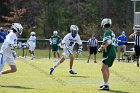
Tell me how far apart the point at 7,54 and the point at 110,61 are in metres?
3.47

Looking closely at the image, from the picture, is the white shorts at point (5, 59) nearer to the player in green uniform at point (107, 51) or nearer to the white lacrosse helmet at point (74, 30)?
the player in green uniform at point (107, 51)

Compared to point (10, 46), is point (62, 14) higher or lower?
higher

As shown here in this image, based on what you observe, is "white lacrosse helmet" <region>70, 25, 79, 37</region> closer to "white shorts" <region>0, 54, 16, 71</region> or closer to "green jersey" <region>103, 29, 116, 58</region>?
"white shorts" <region>0, 54, 16, 71</region>

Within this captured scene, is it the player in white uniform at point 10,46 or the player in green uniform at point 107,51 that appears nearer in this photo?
the player in green uniform at point 107,51

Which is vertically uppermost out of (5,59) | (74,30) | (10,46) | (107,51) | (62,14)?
(62,14)

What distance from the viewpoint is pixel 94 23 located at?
213ft

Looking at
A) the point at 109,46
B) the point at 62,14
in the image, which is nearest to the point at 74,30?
the point at 109,46

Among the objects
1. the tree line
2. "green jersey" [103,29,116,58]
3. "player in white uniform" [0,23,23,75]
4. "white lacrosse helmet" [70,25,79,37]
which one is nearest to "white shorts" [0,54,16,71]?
"player in white uniform" [0,23,23,75]

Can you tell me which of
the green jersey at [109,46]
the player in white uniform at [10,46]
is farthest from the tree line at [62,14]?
the green jersey at [109,46]

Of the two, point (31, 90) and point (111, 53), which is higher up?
point (111, 53)

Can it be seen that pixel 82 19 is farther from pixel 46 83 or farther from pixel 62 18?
pixel 46 83

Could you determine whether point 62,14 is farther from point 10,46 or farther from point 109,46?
point 109,46

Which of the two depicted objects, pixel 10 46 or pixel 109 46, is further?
pixel 10 46

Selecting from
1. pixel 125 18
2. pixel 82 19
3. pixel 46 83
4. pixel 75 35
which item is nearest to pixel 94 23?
pixel 82 19
